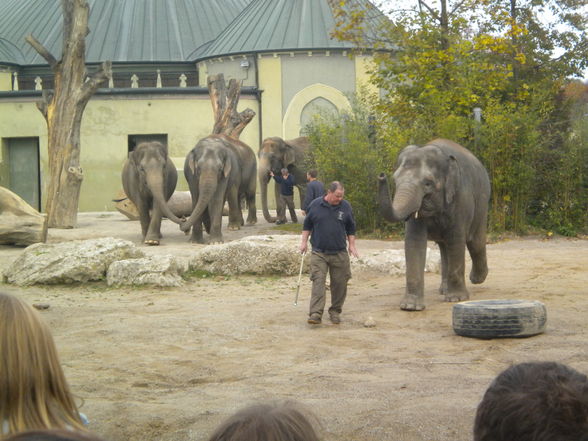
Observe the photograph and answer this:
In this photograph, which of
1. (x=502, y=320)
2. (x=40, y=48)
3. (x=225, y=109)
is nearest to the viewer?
(x=502, y=320)

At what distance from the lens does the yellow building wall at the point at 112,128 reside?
3581 centimetres

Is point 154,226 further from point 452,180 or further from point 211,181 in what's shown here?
point 452,180

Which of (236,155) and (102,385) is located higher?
(236,155)

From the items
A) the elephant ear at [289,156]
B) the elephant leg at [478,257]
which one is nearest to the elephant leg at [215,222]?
the elephant ear at [289,156]

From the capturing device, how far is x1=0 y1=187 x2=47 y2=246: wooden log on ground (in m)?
18.2

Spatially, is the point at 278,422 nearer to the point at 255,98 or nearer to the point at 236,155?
the point at 236,155

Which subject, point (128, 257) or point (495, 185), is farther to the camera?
point (495, 185)

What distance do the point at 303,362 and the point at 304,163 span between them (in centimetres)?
1826

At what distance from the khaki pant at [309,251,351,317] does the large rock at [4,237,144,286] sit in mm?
4381

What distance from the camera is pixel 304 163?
88.3 feet

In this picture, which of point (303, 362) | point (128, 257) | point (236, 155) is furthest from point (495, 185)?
point (303, 362)

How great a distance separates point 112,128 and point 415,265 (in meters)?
25.9

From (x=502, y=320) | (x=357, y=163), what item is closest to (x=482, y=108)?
(x=357, y=163)

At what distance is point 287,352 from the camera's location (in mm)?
9406
